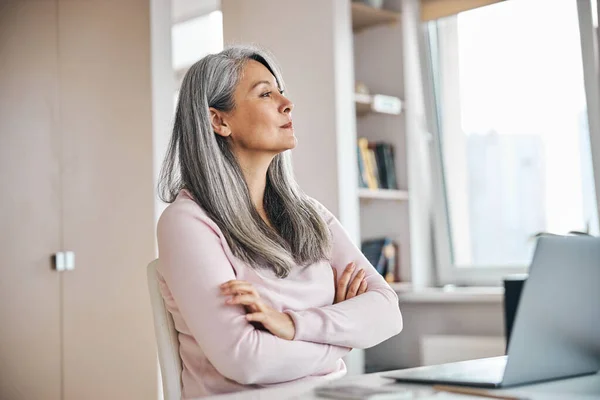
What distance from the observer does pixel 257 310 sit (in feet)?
5.28

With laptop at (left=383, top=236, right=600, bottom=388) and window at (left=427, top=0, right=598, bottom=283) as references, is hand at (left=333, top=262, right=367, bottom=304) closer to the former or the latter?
laptop at (left=383, top=236, right=600, bottom=388)

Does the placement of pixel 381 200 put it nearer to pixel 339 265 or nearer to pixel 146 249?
pixel 146 249

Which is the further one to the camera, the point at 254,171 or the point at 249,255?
the point at 254,171

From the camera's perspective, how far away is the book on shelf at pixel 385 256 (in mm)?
3927

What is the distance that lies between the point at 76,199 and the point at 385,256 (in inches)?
63.3

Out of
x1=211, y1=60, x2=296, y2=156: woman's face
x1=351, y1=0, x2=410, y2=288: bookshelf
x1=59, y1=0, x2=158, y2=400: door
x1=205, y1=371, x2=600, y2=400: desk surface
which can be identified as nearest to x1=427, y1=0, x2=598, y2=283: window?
x1=351, y1=0, x2=410, y2=288: bookshelf

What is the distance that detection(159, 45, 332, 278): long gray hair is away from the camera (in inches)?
71.7


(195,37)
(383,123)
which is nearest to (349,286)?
(383,123)

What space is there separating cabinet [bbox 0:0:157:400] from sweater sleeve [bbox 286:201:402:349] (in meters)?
1.85

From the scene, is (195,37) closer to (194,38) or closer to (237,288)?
(194,38)

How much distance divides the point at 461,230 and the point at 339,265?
2.24m

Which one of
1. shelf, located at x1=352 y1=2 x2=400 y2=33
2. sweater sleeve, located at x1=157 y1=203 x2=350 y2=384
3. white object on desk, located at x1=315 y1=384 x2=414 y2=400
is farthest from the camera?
shelf, located at x1=352 y1=2 x2=400 y2=33

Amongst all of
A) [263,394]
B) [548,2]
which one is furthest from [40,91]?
[263,394]

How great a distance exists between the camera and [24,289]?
3793mm
